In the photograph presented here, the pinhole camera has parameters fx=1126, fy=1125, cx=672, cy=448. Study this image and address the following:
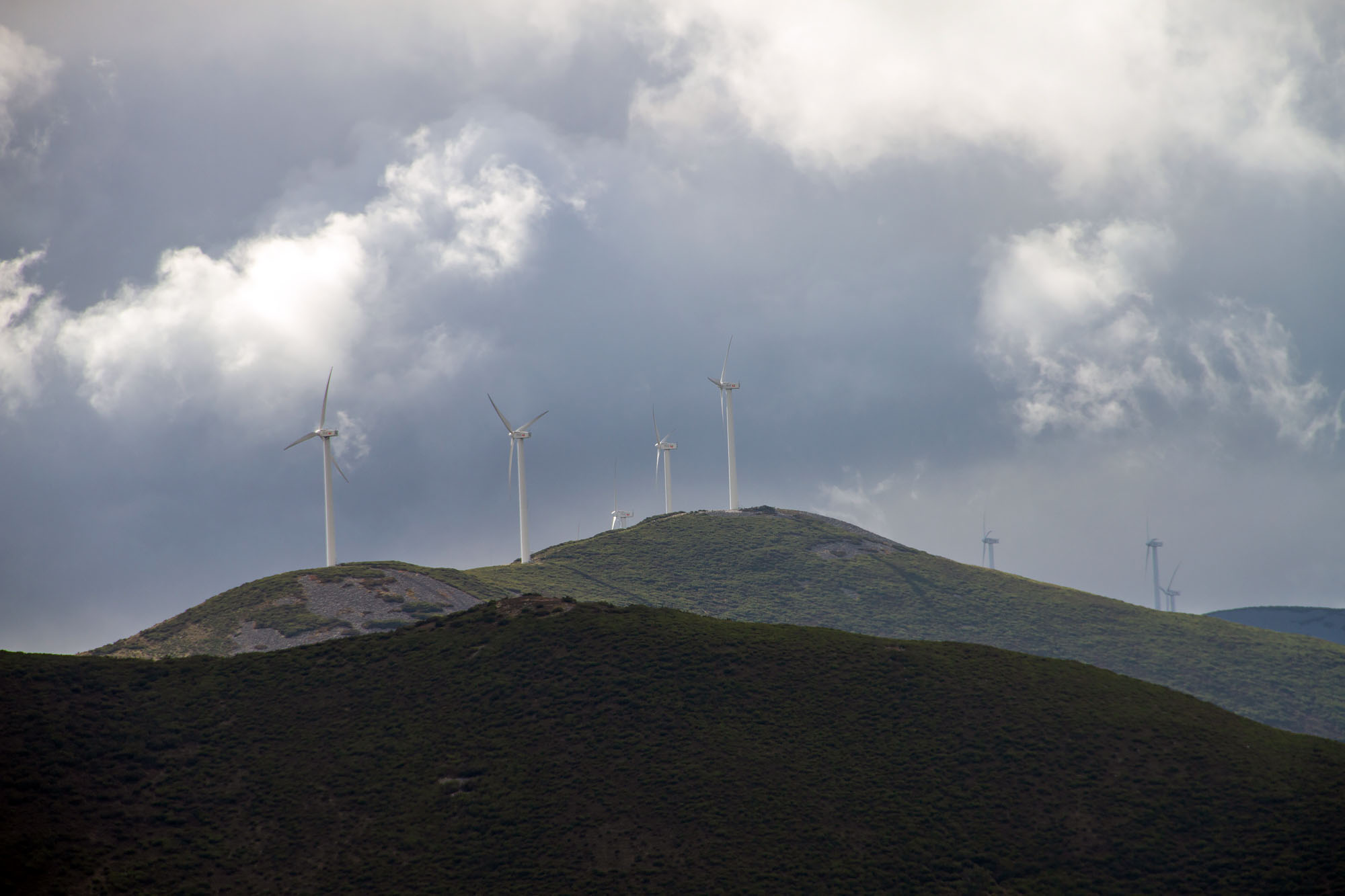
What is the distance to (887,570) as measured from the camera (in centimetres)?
19512

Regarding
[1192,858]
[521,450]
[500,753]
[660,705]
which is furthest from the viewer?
[521,450]

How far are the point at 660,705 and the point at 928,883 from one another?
21.7 m

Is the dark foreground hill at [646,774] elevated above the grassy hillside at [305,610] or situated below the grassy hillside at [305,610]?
below

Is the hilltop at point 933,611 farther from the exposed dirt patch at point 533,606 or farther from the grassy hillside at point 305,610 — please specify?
the exposed dirt patch at point 533,606

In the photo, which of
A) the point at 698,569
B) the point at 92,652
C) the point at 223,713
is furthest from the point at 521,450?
the point at 223,713

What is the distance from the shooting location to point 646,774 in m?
64.0

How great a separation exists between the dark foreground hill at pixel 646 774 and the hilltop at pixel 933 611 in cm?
6293

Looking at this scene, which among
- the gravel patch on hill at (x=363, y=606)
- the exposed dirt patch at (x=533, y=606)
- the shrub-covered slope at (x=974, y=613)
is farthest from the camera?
the shrub-covered slope at (x=974, y=613)

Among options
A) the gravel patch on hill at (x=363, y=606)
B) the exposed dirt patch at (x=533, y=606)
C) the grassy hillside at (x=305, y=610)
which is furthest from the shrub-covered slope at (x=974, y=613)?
the exposed dirt patch at (x=533, y=606)

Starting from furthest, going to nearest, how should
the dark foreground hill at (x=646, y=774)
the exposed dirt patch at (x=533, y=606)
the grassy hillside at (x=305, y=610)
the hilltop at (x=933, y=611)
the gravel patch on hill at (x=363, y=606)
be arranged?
the hilltop at (x=933, y=611) → the grassy hillside at (x=305, y=610) → the gravel patch on hill at (x=363, y=606) → the exposed dirt patch at (x=533, y=606) → the dark foreground hill at (x=646, y=774)

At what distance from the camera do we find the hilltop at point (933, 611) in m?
149

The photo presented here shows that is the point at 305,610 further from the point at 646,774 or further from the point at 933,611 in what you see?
the point at 933,611

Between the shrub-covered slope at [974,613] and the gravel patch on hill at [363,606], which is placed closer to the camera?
the gravel patch on hill at [363,606]

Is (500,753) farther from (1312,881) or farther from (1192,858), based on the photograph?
(1312,881)
